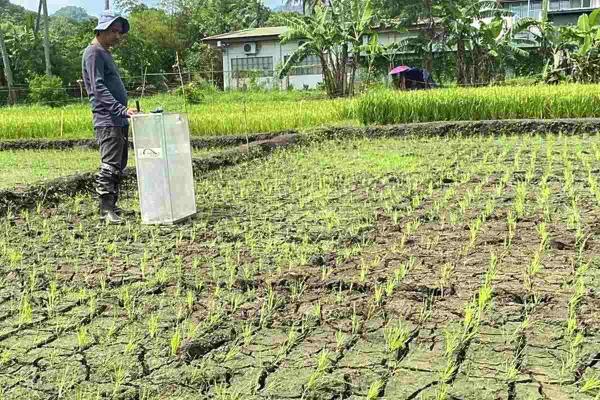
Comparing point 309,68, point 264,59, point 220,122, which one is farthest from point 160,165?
point 264,59

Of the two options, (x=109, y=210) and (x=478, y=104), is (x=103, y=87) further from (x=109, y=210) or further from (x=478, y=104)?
(x=478, y=104)

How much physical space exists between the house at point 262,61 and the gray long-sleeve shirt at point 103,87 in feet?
70.9

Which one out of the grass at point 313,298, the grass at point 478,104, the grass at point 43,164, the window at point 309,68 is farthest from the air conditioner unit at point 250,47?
the grass at point 313,298

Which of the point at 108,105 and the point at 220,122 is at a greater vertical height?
the point at 108,105

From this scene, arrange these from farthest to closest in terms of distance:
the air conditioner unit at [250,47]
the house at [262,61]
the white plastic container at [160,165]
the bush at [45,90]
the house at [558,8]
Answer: the house at [558,8]
the air conditioner unit at [250,47]
the house at [262,61]
the bush at [45,90]
the white plastic container at [160,165]

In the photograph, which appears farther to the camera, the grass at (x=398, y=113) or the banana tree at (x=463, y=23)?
the banana tree at (x=463, y=23)

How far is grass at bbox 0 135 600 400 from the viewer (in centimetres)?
220

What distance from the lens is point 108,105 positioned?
453 centimetres

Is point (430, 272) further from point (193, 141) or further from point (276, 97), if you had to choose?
point (276, 97)

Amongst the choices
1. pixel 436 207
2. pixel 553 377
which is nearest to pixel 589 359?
pixel 553 377

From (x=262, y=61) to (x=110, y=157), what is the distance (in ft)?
79.7

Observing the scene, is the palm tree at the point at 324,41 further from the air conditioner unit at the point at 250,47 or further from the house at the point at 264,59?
the air conditioner unit at the point at 250,47

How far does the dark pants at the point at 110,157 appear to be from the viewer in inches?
183

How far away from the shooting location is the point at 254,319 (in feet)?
8.89
